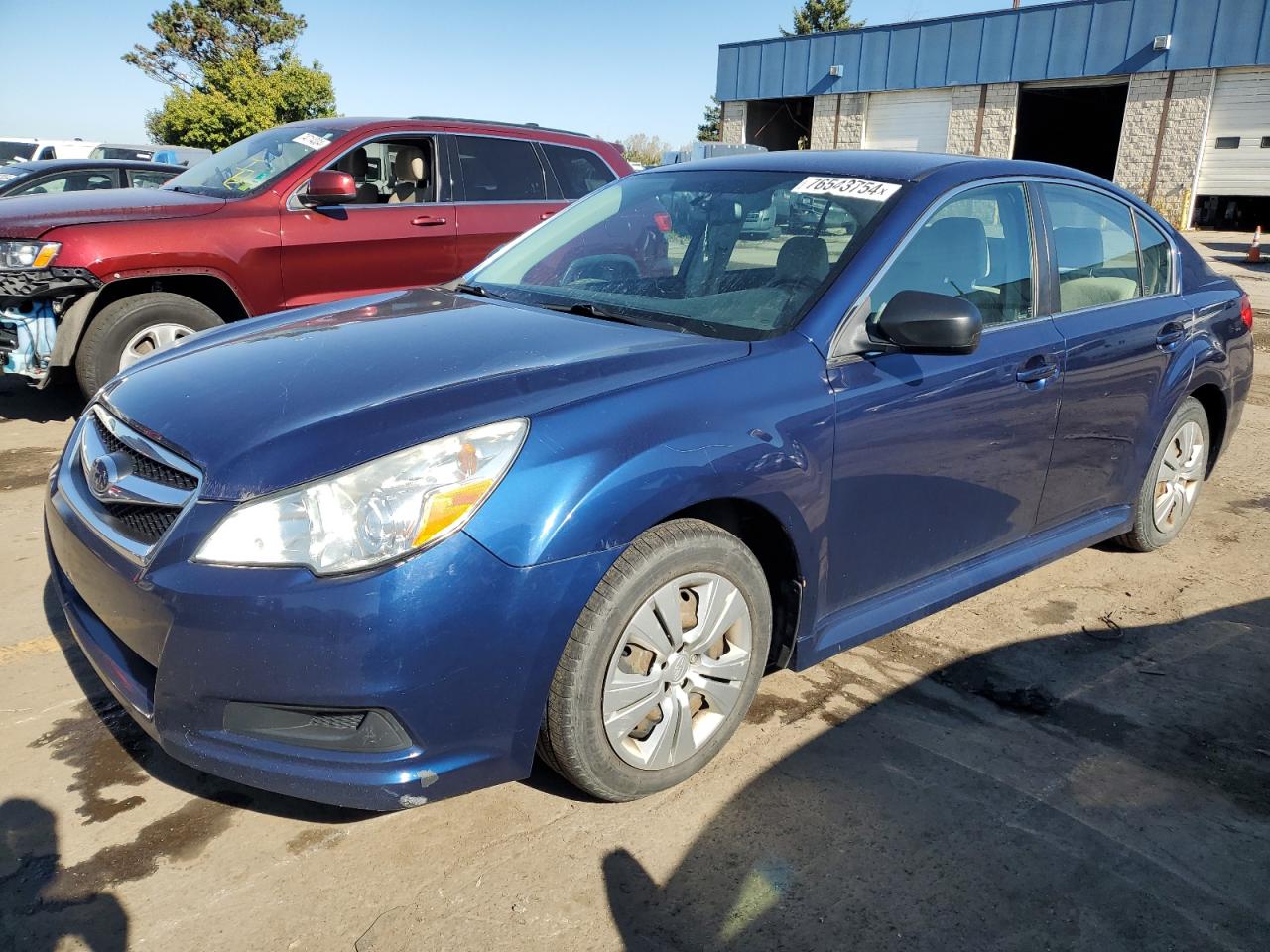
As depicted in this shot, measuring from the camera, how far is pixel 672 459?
2.35m

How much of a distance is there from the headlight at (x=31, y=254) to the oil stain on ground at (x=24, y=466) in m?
1.05

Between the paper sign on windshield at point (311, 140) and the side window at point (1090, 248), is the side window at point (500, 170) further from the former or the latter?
the side window at point (1090, 248)

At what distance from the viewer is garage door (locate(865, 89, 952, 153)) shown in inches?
1262

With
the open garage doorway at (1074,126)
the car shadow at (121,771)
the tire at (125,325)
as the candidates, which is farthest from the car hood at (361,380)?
the open garage doorway at (1074,126)

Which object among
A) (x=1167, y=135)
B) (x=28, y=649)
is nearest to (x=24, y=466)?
(x=28, y=649)

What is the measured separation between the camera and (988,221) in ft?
11.1

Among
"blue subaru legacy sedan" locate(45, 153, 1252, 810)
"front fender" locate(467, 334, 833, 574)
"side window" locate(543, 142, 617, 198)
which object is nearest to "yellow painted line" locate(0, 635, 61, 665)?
"blue subaru legacy sedan" locate(45, 153, 1252, 810)

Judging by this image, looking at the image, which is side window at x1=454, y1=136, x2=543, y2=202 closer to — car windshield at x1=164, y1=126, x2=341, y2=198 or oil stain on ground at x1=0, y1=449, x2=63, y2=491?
car windshield at x1=164, y1=126, x2=341, y2=198

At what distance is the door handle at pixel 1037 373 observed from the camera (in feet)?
10.7

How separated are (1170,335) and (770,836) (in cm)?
280

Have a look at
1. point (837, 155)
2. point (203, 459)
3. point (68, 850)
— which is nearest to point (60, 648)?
point (68, 850)

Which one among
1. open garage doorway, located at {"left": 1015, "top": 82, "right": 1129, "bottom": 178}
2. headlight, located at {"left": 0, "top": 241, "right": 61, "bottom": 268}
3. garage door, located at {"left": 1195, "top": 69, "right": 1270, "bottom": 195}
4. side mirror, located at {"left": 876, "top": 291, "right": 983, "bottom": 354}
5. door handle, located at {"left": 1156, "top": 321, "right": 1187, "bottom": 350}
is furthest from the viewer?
open garage doorway, located at {"left": 1015, "top": 82, "right": 1129, "bottom": 178}

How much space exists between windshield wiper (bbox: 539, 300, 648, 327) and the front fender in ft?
1.52

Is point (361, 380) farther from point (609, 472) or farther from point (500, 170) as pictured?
point (500, 170)
